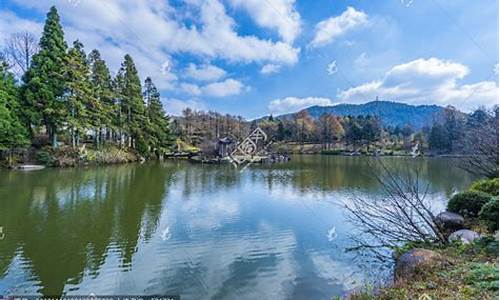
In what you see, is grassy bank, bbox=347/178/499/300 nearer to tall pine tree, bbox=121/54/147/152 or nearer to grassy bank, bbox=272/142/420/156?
tall pine tree, bbox=121/54/147/152

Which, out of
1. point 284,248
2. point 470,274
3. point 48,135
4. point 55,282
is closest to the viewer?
point 470,274

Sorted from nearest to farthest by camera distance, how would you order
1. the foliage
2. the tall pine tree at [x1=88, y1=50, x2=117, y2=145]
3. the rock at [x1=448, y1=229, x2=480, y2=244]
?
the rock at [x1=448, y1=229, x2=480, y2=244] → the foliage → the tall pine tree at [x1=88, y1=50, x2=117, y2=145]

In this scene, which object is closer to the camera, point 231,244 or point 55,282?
point 55,282

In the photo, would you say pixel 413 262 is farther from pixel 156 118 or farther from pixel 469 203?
pixel 156 118

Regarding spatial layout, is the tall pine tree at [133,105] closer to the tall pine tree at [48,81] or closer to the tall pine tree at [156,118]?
the tall pine tree at [156,118]

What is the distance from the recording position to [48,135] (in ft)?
63.7

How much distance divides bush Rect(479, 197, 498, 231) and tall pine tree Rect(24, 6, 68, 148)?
19.8m

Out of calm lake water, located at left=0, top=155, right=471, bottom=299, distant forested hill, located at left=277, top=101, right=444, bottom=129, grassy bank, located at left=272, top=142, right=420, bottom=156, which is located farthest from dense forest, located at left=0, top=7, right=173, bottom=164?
grassy bank, located at left=272, top=142, right=420, bottom=156

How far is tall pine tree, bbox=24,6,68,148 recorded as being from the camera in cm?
1740

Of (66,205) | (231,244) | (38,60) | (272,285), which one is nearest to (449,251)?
(272,285)

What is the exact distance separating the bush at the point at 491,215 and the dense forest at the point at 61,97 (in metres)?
19.3

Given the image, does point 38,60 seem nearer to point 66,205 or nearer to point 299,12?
point 66,205

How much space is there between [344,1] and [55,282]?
6565 mm

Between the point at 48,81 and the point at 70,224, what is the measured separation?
15.1 meters
